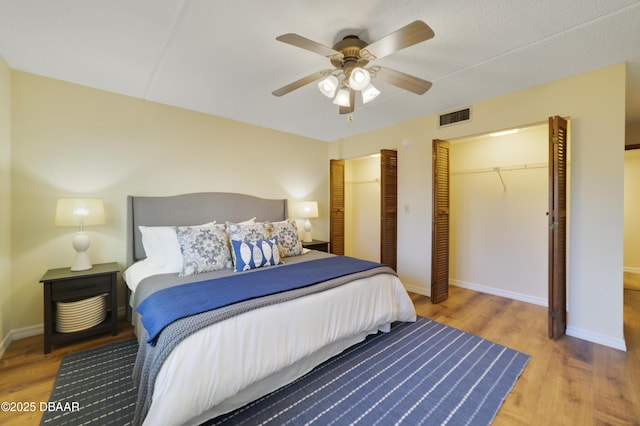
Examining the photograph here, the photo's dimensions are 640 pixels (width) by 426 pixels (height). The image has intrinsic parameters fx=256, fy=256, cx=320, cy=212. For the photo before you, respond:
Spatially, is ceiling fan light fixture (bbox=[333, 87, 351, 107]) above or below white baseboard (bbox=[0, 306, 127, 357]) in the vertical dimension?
above

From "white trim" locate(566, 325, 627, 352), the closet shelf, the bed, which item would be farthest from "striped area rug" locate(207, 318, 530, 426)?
the closet shelf

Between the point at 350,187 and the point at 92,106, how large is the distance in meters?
4.14

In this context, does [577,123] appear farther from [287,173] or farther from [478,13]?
[287,173]

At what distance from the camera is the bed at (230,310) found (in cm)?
133

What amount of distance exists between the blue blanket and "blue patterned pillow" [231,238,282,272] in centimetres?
13

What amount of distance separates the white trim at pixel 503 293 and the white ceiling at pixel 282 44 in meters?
2.47

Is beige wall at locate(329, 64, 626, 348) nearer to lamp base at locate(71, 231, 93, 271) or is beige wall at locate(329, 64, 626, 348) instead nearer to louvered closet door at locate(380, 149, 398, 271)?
louvered closet door at locate(380, 149, 398, 271)

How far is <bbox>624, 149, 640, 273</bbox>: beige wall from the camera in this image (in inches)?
167

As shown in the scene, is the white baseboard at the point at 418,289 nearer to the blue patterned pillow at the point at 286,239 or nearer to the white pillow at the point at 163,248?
the blue patterned pillow at the point at 286,239

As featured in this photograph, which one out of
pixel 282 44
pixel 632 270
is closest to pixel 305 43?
pixel 282 44

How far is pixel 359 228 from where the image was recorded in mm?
5375

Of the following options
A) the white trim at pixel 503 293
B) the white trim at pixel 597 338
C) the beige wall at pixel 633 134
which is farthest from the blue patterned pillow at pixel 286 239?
the beige wall at pixel 633 134

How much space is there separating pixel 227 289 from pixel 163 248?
1.11 meters

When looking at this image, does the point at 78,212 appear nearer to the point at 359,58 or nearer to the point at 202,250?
the point at 202,250
